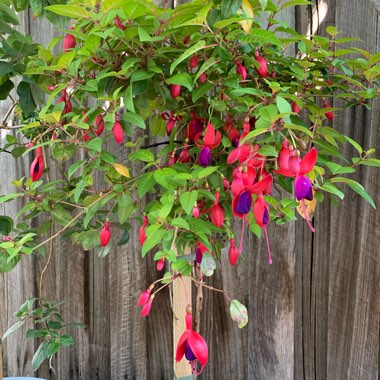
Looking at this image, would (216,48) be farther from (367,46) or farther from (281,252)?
(281,252)

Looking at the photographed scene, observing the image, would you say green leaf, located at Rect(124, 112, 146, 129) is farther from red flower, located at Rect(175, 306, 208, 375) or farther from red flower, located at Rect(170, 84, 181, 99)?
red flower, located at Rect(175, 306, 208, 375)

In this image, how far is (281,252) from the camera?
1.42 meters

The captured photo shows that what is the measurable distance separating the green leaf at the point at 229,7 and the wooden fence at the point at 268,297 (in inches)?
27.0

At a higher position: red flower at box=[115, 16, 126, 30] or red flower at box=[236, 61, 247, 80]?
red flower at box=[115, 16, 126, 30]

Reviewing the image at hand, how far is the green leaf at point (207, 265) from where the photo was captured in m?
0.81

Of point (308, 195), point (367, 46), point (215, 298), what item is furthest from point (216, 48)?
point (215, 298)

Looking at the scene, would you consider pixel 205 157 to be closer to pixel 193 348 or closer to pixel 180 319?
pixel 193 348

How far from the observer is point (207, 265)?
0.82 metres

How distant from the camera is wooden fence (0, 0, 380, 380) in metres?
1.32

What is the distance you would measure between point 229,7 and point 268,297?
0.94m

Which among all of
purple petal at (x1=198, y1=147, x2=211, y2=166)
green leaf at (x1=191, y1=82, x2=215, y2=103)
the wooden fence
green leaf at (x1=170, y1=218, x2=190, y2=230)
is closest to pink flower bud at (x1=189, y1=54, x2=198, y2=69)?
green leaf at (x1=191, y1=82, x2=215, y2=103)

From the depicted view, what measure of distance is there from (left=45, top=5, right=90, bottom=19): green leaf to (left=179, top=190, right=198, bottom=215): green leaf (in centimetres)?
31

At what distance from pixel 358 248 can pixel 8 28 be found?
3.28 ft

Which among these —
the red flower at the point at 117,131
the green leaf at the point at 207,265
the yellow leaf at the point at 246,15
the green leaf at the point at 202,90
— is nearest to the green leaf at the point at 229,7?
the yellow leaf at the point at 246,15
